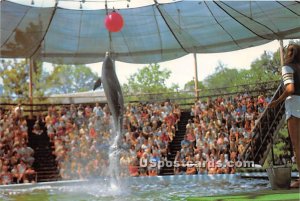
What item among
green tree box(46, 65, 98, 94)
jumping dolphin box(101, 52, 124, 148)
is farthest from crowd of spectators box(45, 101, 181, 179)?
green tree box(46, 65, 98, 94)

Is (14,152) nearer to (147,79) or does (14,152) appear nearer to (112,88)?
(112,88)

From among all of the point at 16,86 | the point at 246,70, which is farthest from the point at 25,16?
the point at 246,70

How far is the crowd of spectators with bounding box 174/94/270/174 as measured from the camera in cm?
1050

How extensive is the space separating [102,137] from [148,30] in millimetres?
4096

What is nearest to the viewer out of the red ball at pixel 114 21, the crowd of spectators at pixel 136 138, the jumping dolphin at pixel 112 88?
the jumping dolphin at pixel 112 88

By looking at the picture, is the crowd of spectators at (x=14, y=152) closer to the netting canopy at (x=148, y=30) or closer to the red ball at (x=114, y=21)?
the netting canopy at (x=148, y=30)

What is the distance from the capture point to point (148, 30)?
14320mm

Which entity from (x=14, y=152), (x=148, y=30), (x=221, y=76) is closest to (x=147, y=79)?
(x=221, y=76)

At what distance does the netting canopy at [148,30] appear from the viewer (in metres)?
12.4

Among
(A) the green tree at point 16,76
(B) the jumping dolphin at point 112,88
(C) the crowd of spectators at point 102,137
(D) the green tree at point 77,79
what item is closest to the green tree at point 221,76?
(D) the green tree at point 77,79

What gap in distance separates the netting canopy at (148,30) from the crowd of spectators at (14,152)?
2677mm

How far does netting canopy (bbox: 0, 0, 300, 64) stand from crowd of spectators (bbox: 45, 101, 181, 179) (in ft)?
6.38

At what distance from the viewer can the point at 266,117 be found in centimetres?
997

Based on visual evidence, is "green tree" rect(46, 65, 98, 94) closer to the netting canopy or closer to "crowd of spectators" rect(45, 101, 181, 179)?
the netting canopy
